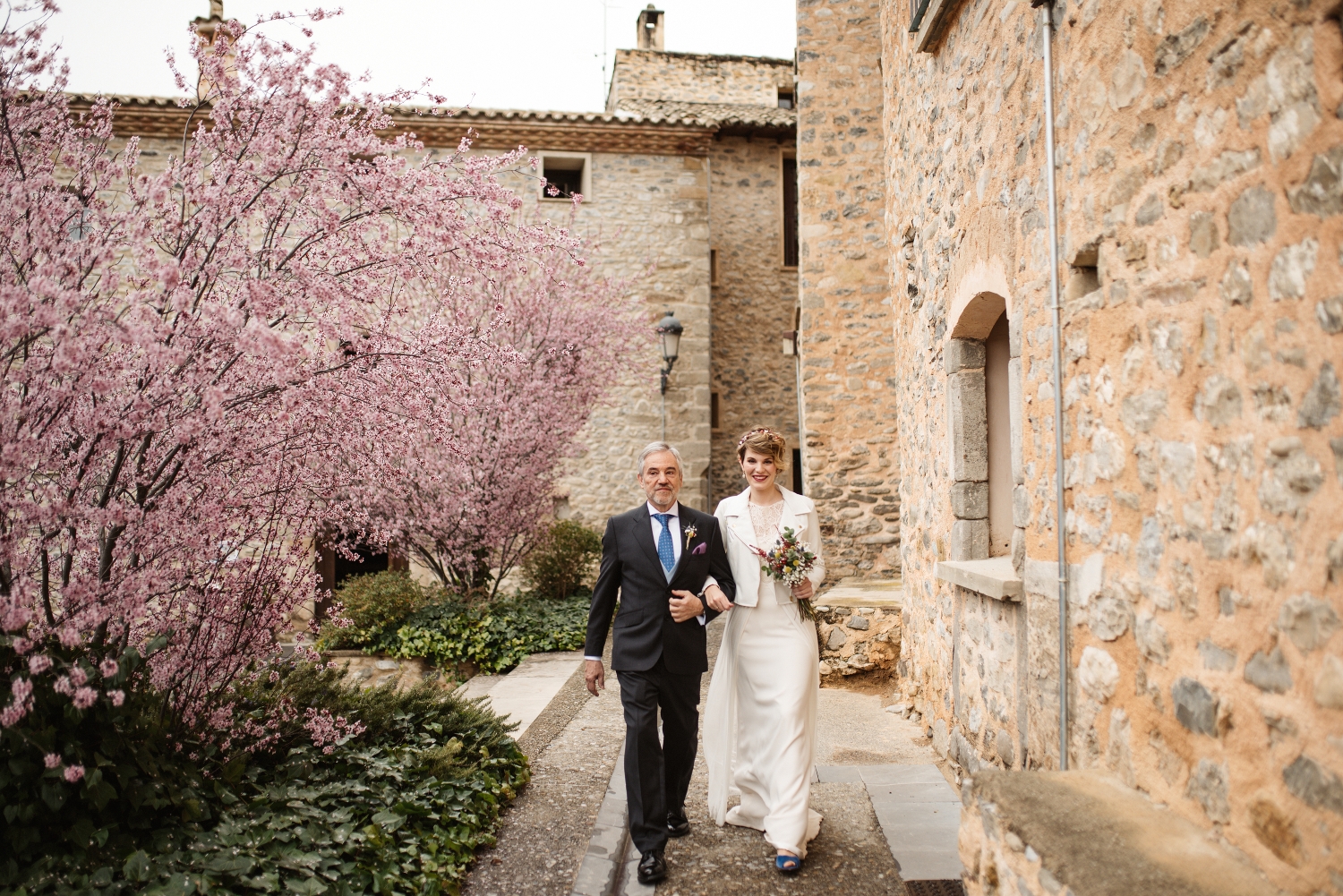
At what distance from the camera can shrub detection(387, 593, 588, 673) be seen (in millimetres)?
8305

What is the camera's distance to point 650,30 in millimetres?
18156

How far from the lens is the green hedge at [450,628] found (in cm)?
833

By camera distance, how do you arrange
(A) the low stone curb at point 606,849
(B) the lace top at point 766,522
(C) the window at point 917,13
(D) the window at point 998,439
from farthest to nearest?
(C) the window at point 917,13 → (D) the window at point 998,439 → (B) the lace top at point 766,522 → (A) the low stone curb at point 606,849

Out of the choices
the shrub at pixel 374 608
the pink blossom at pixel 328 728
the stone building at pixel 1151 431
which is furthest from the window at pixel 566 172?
the pink blossom at pixel 328 728

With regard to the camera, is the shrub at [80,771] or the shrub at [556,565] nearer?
the shrub at [80,771]

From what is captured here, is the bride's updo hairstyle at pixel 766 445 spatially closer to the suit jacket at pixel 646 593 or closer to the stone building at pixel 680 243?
the suit jacket at pixel 646 593

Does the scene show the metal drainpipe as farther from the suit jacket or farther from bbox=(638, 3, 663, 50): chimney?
bbox=(638, 3, 663, 50): chimney

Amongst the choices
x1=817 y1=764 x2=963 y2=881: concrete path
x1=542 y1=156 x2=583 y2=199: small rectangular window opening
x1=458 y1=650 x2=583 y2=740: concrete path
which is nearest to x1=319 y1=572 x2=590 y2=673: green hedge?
x1=458 y1=650 x2=583 y2=740: concrete path

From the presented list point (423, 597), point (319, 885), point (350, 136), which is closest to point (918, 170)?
point (350, 136)

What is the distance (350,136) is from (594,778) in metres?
3.23

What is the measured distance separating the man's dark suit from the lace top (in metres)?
0.20

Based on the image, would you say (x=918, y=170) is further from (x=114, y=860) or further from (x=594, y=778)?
(x=114, y=860)

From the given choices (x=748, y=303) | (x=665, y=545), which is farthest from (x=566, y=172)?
(x=665, y=545)

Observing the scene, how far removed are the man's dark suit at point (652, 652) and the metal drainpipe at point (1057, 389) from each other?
4.43 ft
